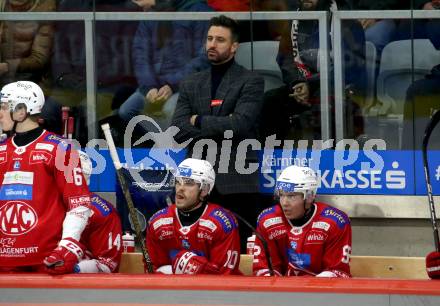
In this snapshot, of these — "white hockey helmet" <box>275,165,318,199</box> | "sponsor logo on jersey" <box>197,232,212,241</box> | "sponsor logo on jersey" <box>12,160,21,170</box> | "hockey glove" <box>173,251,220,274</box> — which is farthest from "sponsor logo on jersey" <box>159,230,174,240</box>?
"sponsor logo on jersey" <box>12,160,21,170</box>

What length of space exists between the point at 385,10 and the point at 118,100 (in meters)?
2.05

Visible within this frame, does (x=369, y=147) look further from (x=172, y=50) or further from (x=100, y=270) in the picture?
(x=100, y=270)

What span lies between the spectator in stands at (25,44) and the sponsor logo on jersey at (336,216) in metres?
2.92

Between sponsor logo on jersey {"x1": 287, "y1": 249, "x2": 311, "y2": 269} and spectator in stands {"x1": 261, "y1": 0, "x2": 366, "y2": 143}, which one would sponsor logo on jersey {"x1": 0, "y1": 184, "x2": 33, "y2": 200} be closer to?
sponsor logo on jersey {"x1": 287, "y1": 249, "x2": 311, "y2": 269}

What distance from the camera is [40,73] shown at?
10102 millimetres

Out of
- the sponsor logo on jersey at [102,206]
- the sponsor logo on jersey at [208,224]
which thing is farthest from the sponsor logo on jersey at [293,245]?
the sponsor logo on jersey at [102,206]

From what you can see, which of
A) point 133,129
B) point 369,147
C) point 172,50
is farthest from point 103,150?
point 369,147

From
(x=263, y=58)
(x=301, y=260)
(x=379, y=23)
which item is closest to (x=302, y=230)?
(x=301, y=260)

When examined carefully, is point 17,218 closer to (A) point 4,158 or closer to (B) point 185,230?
(A) point 4,158

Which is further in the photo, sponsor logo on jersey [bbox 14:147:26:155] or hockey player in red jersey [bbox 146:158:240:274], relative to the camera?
hockey player in red jersey [bbox 146:158:240:274]

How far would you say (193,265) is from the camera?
7.64 m

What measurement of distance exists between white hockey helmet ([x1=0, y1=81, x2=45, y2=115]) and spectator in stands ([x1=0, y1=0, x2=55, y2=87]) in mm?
2578

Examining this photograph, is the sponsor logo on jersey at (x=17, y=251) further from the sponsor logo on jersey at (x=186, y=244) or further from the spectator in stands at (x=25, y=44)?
the spectator in stands at (x=25, y=44)

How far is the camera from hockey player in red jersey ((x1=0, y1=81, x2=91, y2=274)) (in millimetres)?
7320
